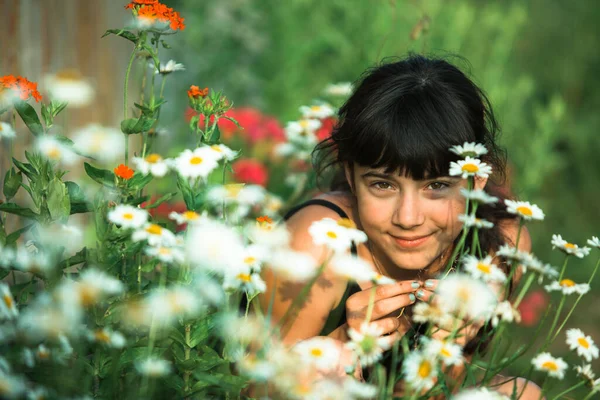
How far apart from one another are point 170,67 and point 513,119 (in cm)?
295

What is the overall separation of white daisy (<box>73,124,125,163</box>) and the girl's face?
2.20ft

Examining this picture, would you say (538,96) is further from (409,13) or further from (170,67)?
(170,67)

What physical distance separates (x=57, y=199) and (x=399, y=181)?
832 mm

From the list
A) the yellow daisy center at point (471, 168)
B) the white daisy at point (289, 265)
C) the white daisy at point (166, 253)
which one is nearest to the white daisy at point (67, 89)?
the white daisy at point (166, 253)

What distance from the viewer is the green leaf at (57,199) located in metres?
1.31

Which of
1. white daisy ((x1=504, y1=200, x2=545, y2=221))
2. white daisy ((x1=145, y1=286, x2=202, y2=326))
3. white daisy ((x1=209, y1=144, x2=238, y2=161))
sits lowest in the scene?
white daisy ((x1=145, y1=286, x2=202, y2=326))

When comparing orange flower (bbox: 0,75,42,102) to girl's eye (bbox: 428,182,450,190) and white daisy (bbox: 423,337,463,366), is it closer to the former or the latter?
white daisy (bbox: 423,337,463,366)

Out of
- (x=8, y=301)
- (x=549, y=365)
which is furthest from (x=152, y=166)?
(x=549, y=365)

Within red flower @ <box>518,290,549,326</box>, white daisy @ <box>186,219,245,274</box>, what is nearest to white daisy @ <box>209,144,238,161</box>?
white daisy @ <box>186,219,245,274</box>

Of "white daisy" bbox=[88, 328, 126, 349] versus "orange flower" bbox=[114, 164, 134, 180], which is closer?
"white daisy" bbox=[88, 328, 126, 349]

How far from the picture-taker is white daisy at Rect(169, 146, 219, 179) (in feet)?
4.19

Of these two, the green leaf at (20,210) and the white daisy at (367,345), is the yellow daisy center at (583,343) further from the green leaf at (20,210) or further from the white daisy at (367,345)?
the green leaf at (20,210)

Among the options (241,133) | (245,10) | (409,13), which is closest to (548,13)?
(409,13)

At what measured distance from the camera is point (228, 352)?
132 cm
